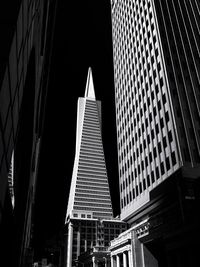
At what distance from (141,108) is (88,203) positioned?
421 feet

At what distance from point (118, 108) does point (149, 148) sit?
27.8 metres

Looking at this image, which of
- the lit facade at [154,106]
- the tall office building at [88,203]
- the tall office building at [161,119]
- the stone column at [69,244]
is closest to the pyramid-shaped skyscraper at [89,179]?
the tall office building at [88,203]

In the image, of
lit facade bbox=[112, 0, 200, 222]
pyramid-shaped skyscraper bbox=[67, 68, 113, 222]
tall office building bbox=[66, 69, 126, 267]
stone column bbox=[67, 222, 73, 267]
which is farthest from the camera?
pyramid-shaped skyscraper bbox=[67, 68, 113, 222]

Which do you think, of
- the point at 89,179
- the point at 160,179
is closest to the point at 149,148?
the point at 160,179

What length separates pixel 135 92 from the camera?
6303 cm

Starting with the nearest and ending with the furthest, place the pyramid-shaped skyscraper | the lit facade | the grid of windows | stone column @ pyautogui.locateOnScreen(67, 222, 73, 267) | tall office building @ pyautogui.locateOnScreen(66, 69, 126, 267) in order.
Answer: the lit facade < the grid of windows < stone column @ pyautogui.locateOnScreen(67, 222, 73, 267) < tall office building @ pyautogui.locateOnScreen(66, 69, 126, 267) < the pyramid-shaped skyscraper

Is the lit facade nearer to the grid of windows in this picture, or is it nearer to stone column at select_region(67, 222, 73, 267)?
the grid of windows

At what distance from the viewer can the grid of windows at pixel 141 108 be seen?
47.3m

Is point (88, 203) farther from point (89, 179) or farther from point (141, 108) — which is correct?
point (141, 108)

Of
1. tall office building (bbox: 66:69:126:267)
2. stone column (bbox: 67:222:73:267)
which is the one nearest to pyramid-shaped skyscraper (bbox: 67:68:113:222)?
tall office building (bbox: 66:69:126:267)

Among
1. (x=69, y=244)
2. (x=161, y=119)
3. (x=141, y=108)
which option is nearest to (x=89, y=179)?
(x=69, y=244)

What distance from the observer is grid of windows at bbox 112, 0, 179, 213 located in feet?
155

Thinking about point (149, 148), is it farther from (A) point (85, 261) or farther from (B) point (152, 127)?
(A) point (85, 261)

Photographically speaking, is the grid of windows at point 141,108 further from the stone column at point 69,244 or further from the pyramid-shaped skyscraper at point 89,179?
the pyramid-shaped skyscraper at point 89,179
